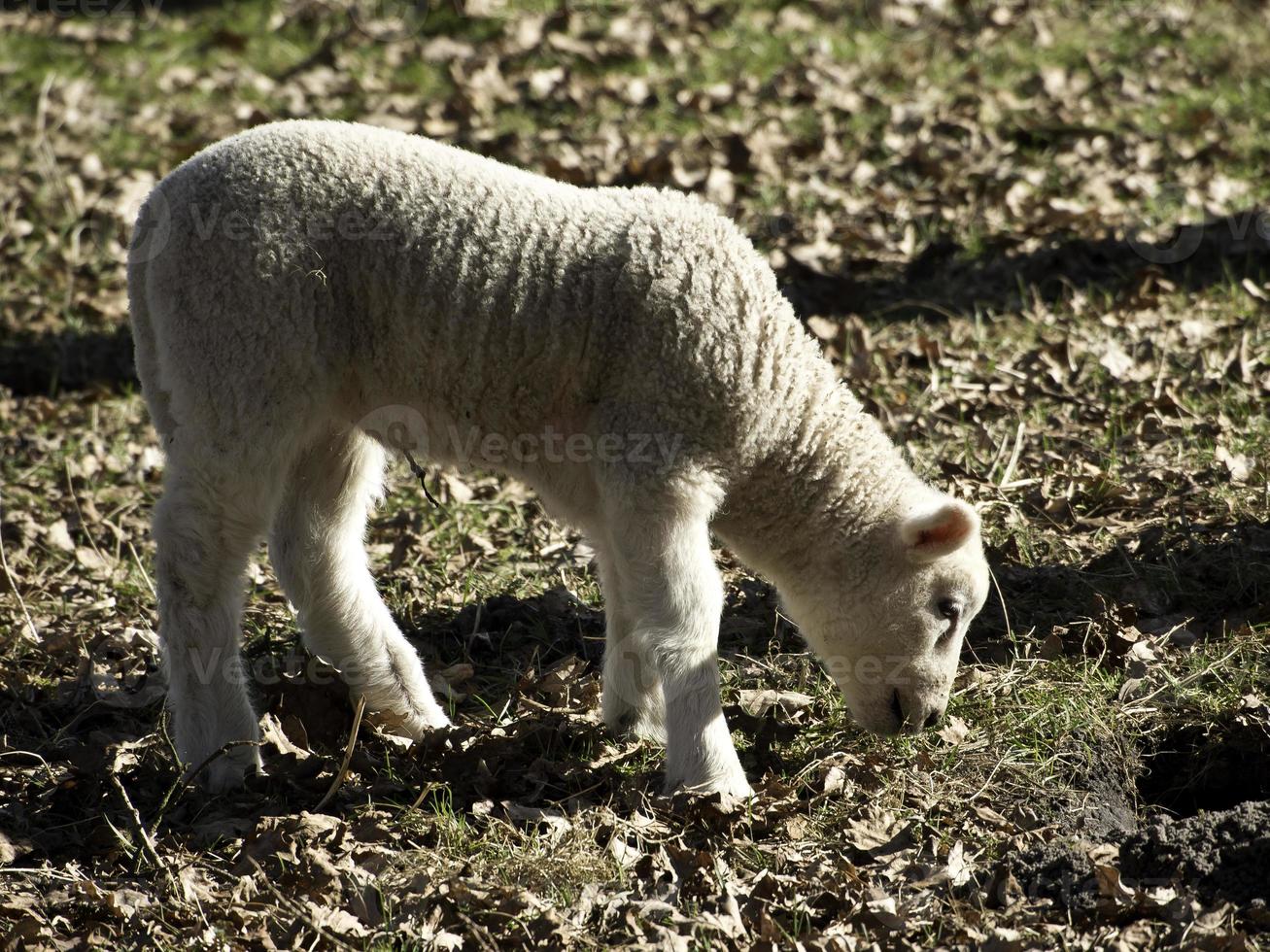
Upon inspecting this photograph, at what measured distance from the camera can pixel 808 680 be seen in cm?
525

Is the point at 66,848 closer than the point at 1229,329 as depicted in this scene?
Yes

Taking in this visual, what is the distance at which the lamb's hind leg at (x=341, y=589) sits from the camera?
5.04 metres

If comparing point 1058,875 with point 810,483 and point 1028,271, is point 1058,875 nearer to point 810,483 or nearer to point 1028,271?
point 810,483

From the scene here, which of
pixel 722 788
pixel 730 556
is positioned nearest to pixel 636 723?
pixel 722 788

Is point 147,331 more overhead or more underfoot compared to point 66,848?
more overhead

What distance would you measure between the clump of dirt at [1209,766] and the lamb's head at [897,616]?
0.75 m

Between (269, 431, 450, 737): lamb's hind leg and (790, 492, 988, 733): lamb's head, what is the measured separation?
147 cm

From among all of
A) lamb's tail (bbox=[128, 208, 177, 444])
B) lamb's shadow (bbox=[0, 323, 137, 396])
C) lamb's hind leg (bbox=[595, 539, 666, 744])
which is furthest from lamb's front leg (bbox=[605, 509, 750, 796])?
lamb's shadow (bbox=[0, 323, 137, 396])

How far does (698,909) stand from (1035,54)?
8619 millimetres

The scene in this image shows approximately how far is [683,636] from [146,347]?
2084mm

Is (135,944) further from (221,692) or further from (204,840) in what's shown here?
(221,692)

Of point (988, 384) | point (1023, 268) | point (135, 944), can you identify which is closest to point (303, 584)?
point (135, 944)

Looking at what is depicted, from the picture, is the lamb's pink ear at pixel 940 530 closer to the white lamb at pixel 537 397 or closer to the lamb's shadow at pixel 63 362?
the white lamb at pixel 537 397

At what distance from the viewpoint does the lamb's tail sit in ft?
15.4
